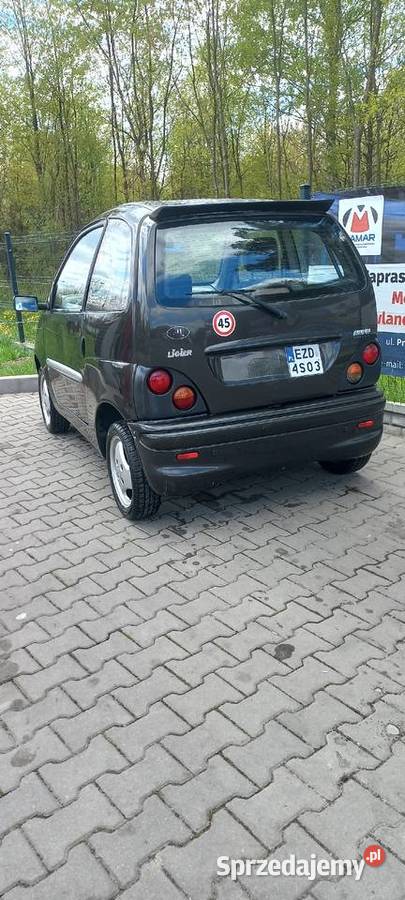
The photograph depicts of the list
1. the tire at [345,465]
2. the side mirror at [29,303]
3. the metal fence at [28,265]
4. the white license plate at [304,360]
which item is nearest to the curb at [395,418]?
the tire at [345,465]

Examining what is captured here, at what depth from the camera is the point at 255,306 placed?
343cm

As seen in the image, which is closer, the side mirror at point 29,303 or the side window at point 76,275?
the side window at point 76,275

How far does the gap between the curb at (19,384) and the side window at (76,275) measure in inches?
115

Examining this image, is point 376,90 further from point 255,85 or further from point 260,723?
point 260,723

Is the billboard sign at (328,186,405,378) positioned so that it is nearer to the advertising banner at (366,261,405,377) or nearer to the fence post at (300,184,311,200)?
the advertising banner at (366,261,405,377)

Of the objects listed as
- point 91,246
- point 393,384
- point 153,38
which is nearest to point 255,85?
point 153,38

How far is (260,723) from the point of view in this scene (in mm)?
2271

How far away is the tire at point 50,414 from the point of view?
5695mm

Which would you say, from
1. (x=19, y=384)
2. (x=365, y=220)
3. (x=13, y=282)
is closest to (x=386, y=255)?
(x=365, y=220)

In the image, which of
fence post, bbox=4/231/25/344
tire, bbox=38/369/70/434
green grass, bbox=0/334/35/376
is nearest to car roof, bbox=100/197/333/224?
tire, bbox=38/369/70/434

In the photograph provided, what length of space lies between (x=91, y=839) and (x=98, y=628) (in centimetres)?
109

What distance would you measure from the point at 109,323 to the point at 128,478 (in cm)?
88

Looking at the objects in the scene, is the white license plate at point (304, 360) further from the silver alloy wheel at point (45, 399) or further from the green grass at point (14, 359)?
the green grass at point (14, 359)

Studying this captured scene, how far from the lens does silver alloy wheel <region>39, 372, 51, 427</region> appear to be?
574 centimetres
